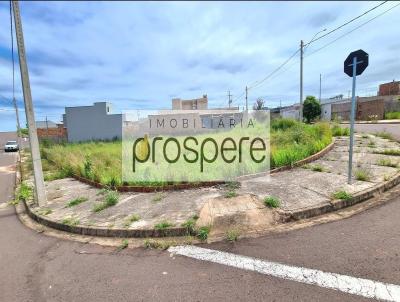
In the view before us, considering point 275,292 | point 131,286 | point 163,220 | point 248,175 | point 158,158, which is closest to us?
point 275,292

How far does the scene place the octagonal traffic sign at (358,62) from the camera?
5.32 meters

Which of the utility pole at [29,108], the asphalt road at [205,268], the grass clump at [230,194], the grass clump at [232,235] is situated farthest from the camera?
the utility pole at [29,108]

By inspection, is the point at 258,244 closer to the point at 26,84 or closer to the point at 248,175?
the point at 248,175

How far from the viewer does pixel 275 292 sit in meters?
2.78

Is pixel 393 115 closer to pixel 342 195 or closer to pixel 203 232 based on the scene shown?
pixel 342 195

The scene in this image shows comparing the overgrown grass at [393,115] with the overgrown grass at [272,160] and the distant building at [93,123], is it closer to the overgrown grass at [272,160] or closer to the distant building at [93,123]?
the overgrown grass at [272,160]

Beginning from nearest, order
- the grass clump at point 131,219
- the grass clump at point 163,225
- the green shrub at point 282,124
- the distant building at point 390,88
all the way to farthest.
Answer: the grass clump at point 163,225 < the grass clump at point 131,219 < the green shrub at point 282,124 < the distant building at point 390,88

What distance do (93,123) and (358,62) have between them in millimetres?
32839

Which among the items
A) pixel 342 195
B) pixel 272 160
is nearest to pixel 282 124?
pixel 272 160

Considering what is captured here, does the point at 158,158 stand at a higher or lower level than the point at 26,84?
lower

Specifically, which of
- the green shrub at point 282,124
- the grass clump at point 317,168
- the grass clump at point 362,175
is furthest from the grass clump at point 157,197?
the green shrub at point 282,124

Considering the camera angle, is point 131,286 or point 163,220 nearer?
point 131,286

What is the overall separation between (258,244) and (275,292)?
3.47 ft

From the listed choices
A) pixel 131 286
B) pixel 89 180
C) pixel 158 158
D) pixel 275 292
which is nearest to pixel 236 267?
pixel 275 292
